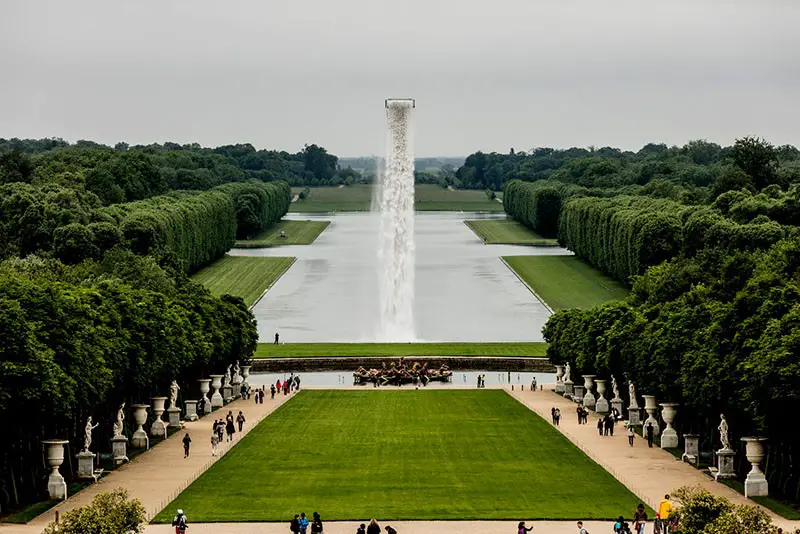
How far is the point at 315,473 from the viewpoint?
2216 inches

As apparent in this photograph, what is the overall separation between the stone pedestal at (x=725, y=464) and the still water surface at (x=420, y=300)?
4880 centimetres

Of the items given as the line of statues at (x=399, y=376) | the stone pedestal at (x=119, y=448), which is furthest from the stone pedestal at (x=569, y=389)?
the stone pedestal at (x=119, y=448)

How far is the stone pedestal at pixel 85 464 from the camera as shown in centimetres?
5634

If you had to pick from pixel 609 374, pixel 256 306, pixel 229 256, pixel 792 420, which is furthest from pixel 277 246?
pixel 792 420

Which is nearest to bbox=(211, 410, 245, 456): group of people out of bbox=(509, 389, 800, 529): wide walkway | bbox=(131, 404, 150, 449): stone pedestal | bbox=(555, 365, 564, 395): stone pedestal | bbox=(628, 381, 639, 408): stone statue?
bbox=(131, 404, 150, 449): stone pedestal

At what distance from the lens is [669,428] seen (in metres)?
64.5

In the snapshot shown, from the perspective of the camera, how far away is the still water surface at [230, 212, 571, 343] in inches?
4269

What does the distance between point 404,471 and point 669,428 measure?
12886mm

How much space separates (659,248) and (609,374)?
53589 mm

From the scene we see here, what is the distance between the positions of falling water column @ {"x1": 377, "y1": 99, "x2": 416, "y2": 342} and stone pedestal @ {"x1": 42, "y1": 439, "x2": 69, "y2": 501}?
62260 millimetres

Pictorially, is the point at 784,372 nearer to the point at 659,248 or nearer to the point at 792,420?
the point at 792,420

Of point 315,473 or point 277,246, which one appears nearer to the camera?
point 315,473

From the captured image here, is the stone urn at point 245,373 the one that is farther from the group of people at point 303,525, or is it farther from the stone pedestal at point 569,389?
the group of people at point 303,525

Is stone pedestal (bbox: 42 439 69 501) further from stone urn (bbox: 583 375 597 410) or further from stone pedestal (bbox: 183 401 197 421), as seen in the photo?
stone urn (bbox: 583 375 597 410)
